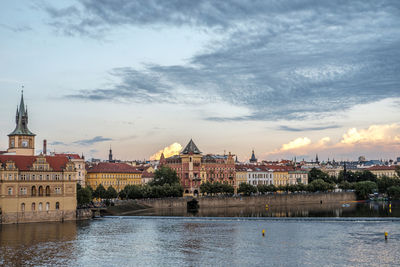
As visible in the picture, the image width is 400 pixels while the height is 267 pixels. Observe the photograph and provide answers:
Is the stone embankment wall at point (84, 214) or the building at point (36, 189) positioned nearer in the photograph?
the building at point (36, 189)

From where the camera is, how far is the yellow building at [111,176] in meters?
168

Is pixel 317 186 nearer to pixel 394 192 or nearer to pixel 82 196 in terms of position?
pixel 394 192

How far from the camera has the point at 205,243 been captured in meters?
71.2

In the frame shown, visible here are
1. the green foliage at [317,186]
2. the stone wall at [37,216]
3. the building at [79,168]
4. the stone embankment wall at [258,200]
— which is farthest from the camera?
the green foliage at [317,186]

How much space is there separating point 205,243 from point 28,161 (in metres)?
41.2

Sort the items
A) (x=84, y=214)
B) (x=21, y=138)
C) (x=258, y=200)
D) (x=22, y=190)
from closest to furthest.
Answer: (x=22, y=190) → (x=84, y=214) → (x=21, y=138) → (x=258, y=200)

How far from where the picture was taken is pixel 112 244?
71938mm

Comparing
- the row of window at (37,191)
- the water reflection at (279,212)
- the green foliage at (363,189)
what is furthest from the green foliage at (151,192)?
A: the green foliage at (363,189)

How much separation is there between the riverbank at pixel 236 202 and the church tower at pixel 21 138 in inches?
904

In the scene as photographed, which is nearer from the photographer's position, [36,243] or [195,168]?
[36,243]

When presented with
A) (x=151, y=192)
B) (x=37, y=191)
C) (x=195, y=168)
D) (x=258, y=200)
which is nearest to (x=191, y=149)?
(x=195, y=168)

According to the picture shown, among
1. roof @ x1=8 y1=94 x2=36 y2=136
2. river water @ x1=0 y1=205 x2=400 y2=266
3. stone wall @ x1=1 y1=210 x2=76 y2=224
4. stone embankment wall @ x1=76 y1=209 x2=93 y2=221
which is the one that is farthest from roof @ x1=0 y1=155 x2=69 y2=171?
roof @ x1=8 y1=94 x2=36 y2=136

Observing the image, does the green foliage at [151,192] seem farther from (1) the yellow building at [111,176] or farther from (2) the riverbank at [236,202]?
(1) the yellow building at [111,176]

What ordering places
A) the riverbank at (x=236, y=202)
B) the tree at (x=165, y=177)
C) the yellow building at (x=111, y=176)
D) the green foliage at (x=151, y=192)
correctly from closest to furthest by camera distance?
the riverbank at (x=236, y=202) → the green foliage at (x=151, y=192) → the tree at (x=165, y=177) → the yellow building at (x=111, y=176)
